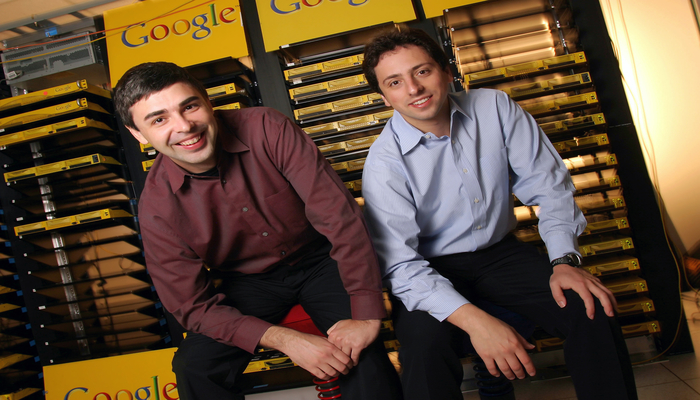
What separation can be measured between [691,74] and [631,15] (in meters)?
0.48

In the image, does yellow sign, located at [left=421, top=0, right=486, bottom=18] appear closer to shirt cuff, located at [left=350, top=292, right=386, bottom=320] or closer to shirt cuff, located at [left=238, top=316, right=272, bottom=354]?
shirt cuff, located at [left=350, top=292, right=386, bottom=320]

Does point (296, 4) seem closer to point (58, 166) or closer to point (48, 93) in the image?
point (48, 93)

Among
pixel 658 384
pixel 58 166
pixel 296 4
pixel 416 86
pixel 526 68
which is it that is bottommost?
pixel 658 384

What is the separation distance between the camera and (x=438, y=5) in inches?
88.6

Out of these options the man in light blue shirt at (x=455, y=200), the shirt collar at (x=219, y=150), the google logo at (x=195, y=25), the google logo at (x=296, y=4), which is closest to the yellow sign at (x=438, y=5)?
the google logo at (x=296, y=4)

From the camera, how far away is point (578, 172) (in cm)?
217

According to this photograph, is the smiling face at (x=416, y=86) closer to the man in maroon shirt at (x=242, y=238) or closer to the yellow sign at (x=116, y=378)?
the man in maroon shirt at (x=242, y=238)

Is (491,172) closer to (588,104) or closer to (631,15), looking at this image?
(588,104)

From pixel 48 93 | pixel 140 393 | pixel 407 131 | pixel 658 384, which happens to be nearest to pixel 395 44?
pixel 407 131

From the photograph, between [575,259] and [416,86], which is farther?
[416,86]

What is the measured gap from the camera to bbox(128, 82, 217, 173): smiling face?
135cm

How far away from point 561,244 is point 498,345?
0.40 m

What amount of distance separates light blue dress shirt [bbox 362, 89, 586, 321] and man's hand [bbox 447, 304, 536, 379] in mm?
265

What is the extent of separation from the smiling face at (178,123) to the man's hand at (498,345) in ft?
3.00
